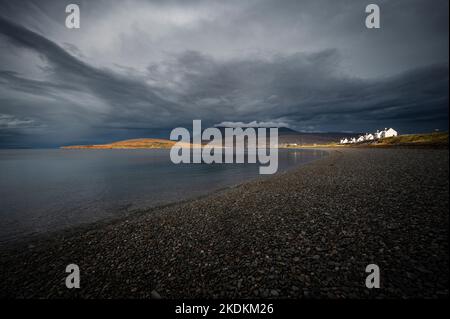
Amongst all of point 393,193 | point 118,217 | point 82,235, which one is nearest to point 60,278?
point 82,235

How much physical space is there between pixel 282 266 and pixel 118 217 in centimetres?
1286

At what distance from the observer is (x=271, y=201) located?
1282cm

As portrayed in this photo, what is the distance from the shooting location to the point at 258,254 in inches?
248

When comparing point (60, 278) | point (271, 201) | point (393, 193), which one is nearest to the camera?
point (60, 278)

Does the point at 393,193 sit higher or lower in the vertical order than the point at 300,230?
higher

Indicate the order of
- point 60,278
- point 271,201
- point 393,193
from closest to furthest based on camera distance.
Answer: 1. point 60,278
2. point 393,193
3. point 271,201

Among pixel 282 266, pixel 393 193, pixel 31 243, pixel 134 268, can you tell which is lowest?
pixel 31 243

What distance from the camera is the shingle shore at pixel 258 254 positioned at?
4.82m

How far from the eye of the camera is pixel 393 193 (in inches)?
469

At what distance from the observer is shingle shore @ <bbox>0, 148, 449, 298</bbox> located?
4.82 meters
